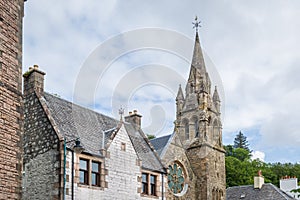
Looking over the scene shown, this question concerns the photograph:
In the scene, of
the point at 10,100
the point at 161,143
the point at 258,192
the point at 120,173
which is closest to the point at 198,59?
the point at 161,143

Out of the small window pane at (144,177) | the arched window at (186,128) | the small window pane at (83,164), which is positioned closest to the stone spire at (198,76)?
the arched window at (186,128)

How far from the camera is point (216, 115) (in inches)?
1607

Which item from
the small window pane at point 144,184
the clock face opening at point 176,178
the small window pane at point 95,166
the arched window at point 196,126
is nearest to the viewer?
the small window pane at point 95,166

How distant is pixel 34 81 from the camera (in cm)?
2216

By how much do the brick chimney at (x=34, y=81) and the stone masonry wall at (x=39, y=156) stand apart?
36cm

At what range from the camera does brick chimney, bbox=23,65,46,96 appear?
2197cm

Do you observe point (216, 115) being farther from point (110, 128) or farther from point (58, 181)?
point (58, 181)

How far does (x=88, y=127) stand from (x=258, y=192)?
20.3 m

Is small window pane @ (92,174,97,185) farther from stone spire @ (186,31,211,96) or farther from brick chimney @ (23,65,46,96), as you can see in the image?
stone spire @ (186,31,211,96)

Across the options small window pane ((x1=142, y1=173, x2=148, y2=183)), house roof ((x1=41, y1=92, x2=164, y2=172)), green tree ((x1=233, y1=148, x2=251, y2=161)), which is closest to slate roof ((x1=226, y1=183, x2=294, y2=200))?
house roof ((x1=41, y1=92, x2=164, y2=172))

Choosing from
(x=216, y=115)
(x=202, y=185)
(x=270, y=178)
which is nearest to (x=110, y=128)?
(x=202, y=185)

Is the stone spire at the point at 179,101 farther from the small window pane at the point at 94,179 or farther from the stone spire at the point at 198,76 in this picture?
the small window pane at the point at 94,179

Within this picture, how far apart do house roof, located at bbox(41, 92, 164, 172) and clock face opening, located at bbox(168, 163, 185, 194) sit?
11.7 ft

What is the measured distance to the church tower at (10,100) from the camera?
12.8 m
